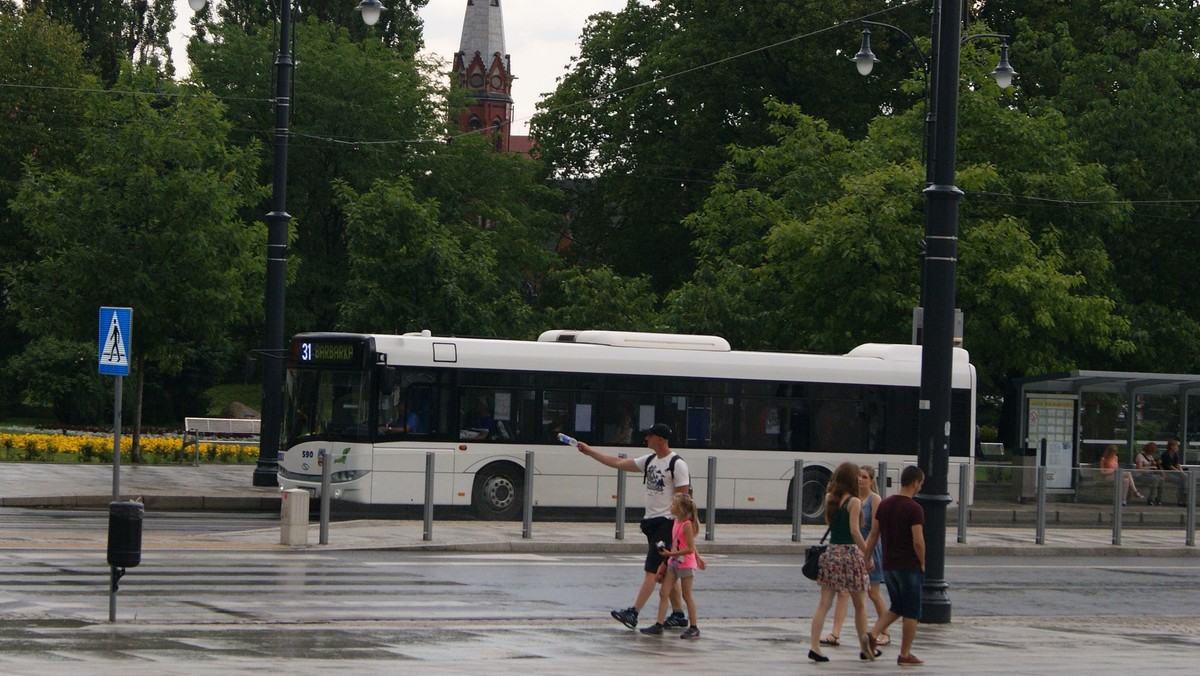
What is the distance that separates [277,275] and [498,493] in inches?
238

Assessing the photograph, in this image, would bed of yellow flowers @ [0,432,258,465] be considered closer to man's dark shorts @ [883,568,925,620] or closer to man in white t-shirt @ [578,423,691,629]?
man in white t-shirt @ [578,423,691,629]

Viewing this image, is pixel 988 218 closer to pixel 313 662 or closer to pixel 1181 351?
pixel 1181 351

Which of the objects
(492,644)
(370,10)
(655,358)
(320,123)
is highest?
(320,123)

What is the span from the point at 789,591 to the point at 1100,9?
34.8 m

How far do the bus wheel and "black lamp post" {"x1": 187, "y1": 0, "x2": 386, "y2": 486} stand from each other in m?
4.33

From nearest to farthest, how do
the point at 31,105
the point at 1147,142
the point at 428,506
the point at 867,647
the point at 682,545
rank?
the point at 867,647 < the point at 682,545 < the point at 428,506 < the point at 1147,142 < the point at 31,105

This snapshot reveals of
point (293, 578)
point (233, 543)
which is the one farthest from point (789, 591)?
point (233, 543)

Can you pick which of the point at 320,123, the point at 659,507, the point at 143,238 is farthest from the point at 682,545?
the point at 320,123

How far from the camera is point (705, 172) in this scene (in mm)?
54375

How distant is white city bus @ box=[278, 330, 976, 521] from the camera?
78.9ft

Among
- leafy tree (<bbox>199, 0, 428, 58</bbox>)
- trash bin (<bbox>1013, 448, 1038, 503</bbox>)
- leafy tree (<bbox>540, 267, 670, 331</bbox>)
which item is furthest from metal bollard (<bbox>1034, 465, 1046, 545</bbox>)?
leafy tree (<bbox>199, 0, 428, 58</bbox>)

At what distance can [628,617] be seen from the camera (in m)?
12.9

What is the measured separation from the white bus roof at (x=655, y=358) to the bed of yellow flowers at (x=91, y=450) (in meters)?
10.3

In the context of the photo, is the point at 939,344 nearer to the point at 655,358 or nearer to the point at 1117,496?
the point at 655,358
